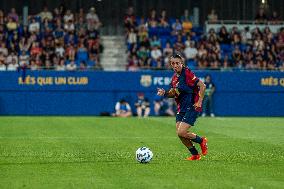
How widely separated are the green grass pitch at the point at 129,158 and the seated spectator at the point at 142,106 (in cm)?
901

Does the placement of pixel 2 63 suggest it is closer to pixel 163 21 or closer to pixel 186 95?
pixel 163 21

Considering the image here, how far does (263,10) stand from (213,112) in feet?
29.8

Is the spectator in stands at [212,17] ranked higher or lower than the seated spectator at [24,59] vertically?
higher

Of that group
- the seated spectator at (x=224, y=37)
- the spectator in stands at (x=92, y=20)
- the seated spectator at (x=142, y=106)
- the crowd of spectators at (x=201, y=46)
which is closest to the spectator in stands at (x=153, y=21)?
the crowd of spectators at (x=201, y=46)

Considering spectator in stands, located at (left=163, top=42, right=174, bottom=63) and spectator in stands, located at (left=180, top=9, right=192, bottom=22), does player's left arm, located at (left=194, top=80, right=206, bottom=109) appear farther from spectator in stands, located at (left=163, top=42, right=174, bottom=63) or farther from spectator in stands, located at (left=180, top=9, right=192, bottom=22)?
spectator in stands, located at (left=180, top=9, right=192, bottom=22)

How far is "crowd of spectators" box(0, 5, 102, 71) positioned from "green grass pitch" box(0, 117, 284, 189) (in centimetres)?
1025

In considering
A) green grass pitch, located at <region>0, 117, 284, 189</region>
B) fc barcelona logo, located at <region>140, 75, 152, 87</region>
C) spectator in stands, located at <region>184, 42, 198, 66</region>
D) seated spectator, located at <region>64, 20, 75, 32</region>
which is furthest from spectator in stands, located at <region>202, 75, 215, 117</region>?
green grass pitch, located at <region>0, 117, 284, 189</region>

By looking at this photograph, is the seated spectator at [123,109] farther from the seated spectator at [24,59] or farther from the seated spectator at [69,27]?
the seated spectator at [69,27]

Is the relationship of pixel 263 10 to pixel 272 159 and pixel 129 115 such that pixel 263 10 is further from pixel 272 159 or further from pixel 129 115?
pixel 272 159

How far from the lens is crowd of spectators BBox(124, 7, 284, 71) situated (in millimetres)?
40906

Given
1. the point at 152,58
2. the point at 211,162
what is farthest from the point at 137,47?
the point at 211,162

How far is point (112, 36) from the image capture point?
145 ft

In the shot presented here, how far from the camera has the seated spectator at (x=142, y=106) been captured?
38.5 metres

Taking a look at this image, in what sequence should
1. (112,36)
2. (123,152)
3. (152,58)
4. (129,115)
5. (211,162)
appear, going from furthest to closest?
(112,36)
(152,58)
(129,115)
(123,152)
(211,162)
